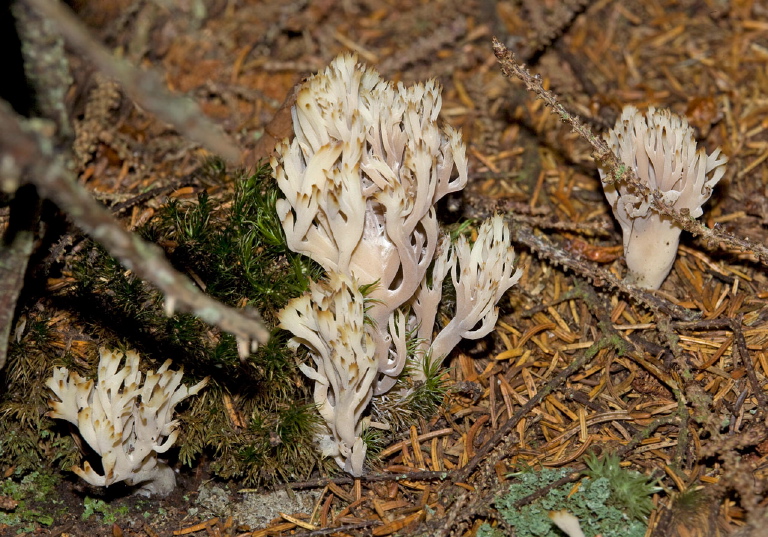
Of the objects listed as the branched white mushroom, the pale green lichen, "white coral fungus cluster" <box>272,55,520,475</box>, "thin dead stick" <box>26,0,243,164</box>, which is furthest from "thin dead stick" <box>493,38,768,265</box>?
"thin dead stick" <box>26,0,243,164</box>

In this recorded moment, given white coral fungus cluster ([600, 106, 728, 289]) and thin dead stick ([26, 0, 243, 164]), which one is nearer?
thin dead stick ([26, 0, 243, 164])

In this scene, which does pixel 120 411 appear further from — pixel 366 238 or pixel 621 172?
pixel 621 172

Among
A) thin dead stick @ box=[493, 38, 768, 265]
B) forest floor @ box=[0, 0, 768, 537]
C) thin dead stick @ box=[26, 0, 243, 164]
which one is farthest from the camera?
thin dead stick @ box=[493, 38, 768, 265]

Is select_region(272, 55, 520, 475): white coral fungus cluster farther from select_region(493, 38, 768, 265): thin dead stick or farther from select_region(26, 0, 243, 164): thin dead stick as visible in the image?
select_region(26, 0, 243, 164): thin dead stick

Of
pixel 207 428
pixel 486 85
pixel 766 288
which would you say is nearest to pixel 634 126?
pixel 766 288

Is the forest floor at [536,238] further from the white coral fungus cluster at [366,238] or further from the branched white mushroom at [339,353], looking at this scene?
the white coral fungus cluster at [366,238]

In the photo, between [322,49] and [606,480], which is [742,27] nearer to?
[322,49]

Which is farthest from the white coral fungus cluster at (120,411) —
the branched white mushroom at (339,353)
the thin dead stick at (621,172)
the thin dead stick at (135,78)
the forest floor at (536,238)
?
the thin dead stick at (621,172)
